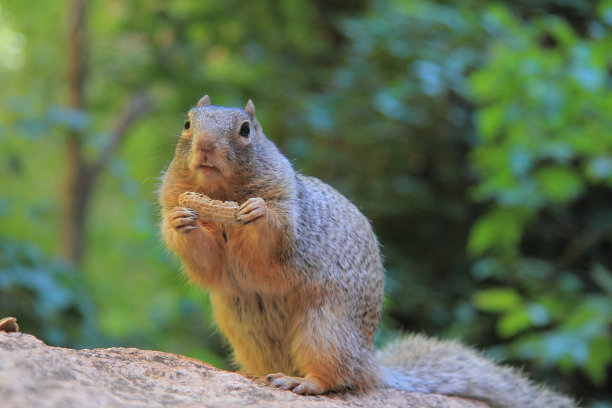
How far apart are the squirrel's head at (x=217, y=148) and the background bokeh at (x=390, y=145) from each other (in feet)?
5.98

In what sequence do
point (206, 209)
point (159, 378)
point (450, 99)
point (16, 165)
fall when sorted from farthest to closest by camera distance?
point (450, 99), point (16, 165), point (206, 209), point (159, 378)

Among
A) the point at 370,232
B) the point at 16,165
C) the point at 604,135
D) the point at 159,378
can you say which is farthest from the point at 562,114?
the point at 16,165

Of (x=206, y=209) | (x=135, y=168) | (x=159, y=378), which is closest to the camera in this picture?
(x=159, y=378)

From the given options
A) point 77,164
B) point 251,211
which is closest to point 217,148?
point 251,211

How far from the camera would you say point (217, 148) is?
2916 mm

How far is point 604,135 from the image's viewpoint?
4.75m

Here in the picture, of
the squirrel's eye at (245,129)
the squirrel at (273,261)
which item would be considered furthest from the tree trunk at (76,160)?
the squirrel's eye at (245,129)

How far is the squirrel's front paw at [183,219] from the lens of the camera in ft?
9.40

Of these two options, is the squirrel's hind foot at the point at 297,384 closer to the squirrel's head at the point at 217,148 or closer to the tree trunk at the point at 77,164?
the squirrel's head at the point at 217,148

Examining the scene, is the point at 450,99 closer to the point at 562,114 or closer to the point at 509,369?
the point at 562,114

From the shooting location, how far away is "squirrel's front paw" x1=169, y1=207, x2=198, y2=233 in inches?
113

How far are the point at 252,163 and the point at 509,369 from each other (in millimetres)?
1907

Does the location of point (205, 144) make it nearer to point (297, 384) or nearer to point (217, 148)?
point (217, 148)

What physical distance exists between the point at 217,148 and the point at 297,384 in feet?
3.53
